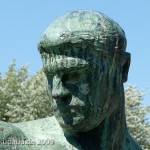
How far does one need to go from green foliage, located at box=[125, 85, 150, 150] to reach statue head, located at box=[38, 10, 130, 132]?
897 inches

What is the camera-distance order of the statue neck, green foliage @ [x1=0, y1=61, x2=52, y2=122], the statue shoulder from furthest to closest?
green foliage @ [x1=0, y1=61, x2=52, y2=122]
the statue neck
the statue shoulder

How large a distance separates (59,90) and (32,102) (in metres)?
22.1

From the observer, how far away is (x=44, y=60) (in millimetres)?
3906

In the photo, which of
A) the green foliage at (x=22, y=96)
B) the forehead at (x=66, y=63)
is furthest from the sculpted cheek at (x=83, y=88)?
the green foliage at (x=22, y=96)

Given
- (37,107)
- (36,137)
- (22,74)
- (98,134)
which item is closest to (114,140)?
(98,134)

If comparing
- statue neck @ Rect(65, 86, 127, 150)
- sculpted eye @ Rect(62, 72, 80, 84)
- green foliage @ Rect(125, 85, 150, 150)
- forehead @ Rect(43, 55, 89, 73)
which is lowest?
green foliage @ Rect(125, 85, 150, 150)

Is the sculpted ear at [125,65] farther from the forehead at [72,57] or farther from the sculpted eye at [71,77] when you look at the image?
the sculpted eye at [71,77]

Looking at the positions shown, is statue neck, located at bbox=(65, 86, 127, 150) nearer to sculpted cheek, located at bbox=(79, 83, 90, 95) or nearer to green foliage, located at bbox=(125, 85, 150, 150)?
sculpted cheek, located at bbox=(79, 83, 90, 95)

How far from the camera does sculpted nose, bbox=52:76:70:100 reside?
3.85 m

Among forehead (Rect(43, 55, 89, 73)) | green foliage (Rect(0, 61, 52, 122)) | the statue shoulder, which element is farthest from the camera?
green foliage (Rect(0, 61, 52, 122))

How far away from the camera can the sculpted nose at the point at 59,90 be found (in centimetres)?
385

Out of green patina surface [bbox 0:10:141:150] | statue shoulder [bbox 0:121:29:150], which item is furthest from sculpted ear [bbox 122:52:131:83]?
statue shoulder [bbox 0:121:29:150]

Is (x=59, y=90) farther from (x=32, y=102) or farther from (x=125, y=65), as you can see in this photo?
(x=32, y=102)

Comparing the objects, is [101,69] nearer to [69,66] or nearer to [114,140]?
[69,66]
